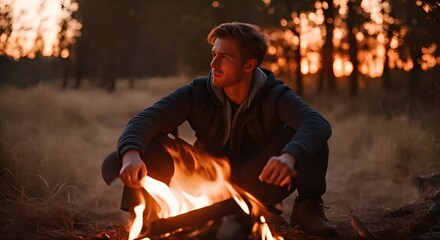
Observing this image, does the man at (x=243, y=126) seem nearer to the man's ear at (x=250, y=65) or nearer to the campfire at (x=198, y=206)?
the man's ear at (x=250, y=65)

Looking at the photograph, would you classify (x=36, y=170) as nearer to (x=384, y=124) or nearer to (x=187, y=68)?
(x=384, y=124)

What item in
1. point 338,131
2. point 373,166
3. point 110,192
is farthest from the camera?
point 338,131

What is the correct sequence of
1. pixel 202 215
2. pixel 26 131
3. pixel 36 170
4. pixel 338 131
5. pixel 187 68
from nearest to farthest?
pixel 202 215 → pixel 36 170 → pixel 26 131 → pixel 338 131 → pixel 187 68

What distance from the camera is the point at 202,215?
2533 mm

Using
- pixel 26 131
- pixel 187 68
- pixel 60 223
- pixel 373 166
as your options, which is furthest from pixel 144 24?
pixel 60 223

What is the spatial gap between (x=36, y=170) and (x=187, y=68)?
22346 mm

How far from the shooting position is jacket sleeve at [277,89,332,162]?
2.76 meters

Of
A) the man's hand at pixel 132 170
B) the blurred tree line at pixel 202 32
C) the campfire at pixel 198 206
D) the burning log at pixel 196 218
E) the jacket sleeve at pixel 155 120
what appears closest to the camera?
the campfire at pixel 198 206

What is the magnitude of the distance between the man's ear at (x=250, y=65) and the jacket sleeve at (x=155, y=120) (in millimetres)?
474

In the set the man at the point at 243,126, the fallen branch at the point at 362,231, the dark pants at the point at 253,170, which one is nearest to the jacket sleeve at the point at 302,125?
the man at the point at 243,126

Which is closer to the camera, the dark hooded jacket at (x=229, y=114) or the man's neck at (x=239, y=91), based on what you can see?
the dark hooded jacket at (x=229, y=114)

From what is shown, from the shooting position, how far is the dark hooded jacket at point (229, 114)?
10.8 ft

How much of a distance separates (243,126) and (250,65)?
1.59ft

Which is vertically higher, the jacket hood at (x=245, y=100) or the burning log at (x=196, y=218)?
the jacket hood at (x=245, y=100)
